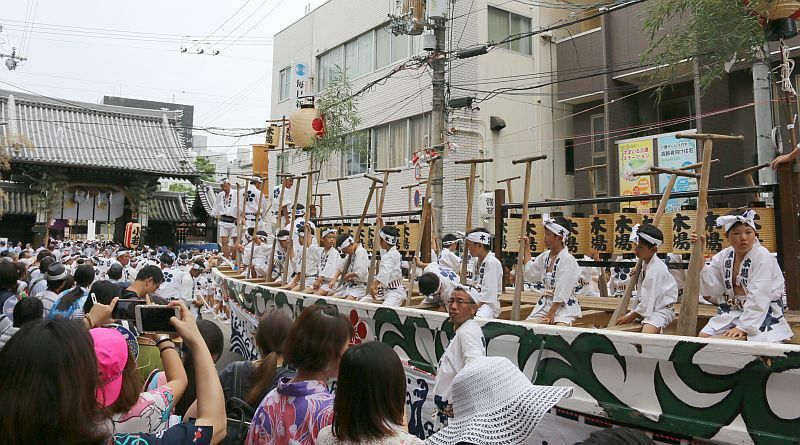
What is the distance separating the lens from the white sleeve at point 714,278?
16.1 ft

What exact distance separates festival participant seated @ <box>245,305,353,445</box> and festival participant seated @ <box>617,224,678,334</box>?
10.8ft

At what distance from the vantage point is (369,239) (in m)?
10.2

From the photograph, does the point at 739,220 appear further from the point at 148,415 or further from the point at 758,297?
the point at 148,415

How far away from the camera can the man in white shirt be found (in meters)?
14.1

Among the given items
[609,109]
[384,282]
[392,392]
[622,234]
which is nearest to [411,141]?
[609,109]

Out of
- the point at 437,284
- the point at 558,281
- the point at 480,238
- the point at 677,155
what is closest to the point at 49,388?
the point at 437,284

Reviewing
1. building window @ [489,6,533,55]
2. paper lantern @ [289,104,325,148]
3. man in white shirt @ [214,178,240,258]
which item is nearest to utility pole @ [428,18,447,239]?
paper lantern @ [289,104,325,148]

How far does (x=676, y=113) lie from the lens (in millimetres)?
16219

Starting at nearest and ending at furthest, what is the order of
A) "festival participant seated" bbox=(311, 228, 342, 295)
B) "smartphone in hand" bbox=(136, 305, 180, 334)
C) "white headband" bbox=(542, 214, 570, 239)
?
"smartphone in hand" bbox=(136, 305, 180, 334)
"white headband" bbox=(542, 214, 570, 239)
"festival participant seated" bbox=(311, 228, 342, 295)

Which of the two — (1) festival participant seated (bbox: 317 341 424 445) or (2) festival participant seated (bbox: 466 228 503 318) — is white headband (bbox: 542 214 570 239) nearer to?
(2) festival participant seated (bbox: 466 228 503 318)

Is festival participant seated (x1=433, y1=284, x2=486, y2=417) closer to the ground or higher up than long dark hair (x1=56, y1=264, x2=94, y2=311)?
closer to the ground

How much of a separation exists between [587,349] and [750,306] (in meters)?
1.36

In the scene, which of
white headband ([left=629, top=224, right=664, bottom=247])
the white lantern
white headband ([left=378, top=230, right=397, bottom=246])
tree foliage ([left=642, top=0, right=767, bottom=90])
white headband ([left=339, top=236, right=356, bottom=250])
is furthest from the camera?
the white lantern

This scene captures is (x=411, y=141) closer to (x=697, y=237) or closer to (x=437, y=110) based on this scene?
(x=437, y=110)
